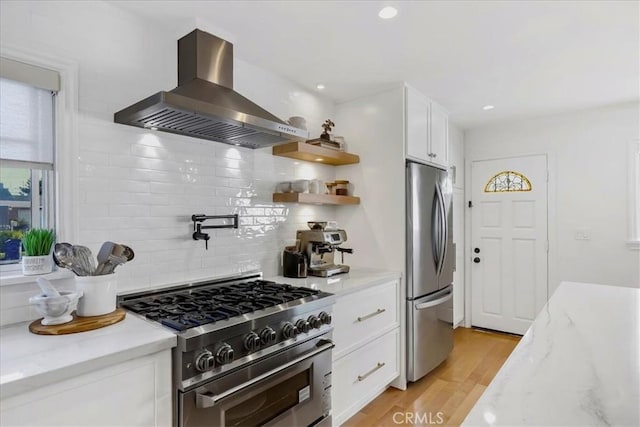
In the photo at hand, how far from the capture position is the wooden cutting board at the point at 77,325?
1.31m

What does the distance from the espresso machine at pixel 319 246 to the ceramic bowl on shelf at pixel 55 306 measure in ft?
5.00

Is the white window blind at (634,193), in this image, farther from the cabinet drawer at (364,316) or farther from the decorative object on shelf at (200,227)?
the decorative object on shelf at (200,227)

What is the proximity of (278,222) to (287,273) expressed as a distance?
406mm

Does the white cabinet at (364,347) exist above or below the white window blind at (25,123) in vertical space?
below

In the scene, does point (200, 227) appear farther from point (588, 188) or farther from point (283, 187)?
point (588, 188)

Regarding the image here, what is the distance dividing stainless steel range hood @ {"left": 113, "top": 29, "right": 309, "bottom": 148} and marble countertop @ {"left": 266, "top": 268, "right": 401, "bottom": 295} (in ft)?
3.19

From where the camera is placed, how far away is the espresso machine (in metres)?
2.58

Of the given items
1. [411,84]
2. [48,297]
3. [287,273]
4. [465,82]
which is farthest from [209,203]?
[465,82]

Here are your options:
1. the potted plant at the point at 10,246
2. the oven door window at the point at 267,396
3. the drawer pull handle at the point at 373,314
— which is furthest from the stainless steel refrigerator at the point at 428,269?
the potted plant at the point at 10,246

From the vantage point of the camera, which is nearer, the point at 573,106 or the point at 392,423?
the point at 392,423

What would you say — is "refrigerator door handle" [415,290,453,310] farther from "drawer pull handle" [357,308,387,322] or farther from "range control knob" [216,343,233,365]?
"range control knob" [216,343,233,365]

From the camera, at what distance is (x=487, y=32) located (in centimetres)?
202

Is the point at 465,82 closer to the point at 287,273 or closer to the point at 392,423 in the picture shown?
the point at 287,273

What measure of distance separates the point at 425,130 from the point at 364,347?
6.34 ft
